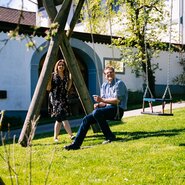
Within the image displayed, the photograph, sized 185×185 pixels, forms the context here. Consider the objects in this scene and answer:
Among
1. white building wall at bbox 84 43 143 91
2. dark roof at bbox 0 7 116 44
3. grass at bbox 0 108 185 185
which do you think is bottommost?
grass at bbox 0 108 185 185

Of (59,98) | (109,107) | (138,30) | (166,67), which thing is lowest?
(109,107)

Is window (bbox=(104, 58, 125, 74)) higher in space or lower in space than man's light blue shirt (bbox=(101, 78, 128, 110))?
higher

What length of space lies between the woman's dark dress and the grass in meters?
0.53

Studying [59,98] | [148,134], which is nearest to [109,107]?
→ [148,134]

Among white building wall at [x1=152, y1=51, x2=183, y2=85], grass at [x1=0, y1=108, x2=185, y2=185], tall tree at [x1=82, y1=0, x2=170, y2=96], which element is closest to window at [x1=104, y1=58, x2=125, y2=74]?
tall tree at [x1=82, y1=0, x2=170, y2=96]

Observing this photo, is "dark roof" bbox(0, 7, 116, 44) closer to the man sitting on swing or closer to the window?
the window

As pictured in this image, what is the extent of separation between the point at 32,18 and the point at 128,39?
908cm

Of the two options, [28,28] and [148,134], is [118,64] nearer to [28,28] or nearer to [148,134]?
[28,28]

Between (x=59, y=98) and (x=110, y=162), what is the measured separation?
2831mm

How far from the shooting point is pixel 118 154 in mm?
5879

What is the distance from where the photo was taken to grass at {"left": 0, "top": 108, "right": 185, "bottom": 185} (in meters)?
4.56

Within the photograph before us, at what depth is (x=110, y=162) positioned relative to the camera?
541cm

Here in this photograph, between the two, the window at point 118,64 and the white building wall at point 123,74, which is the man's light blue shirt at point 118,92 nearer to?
the white building wall at point 123,74

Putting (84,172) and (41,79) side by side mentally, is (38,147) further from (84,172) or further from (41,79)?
(84,172)
